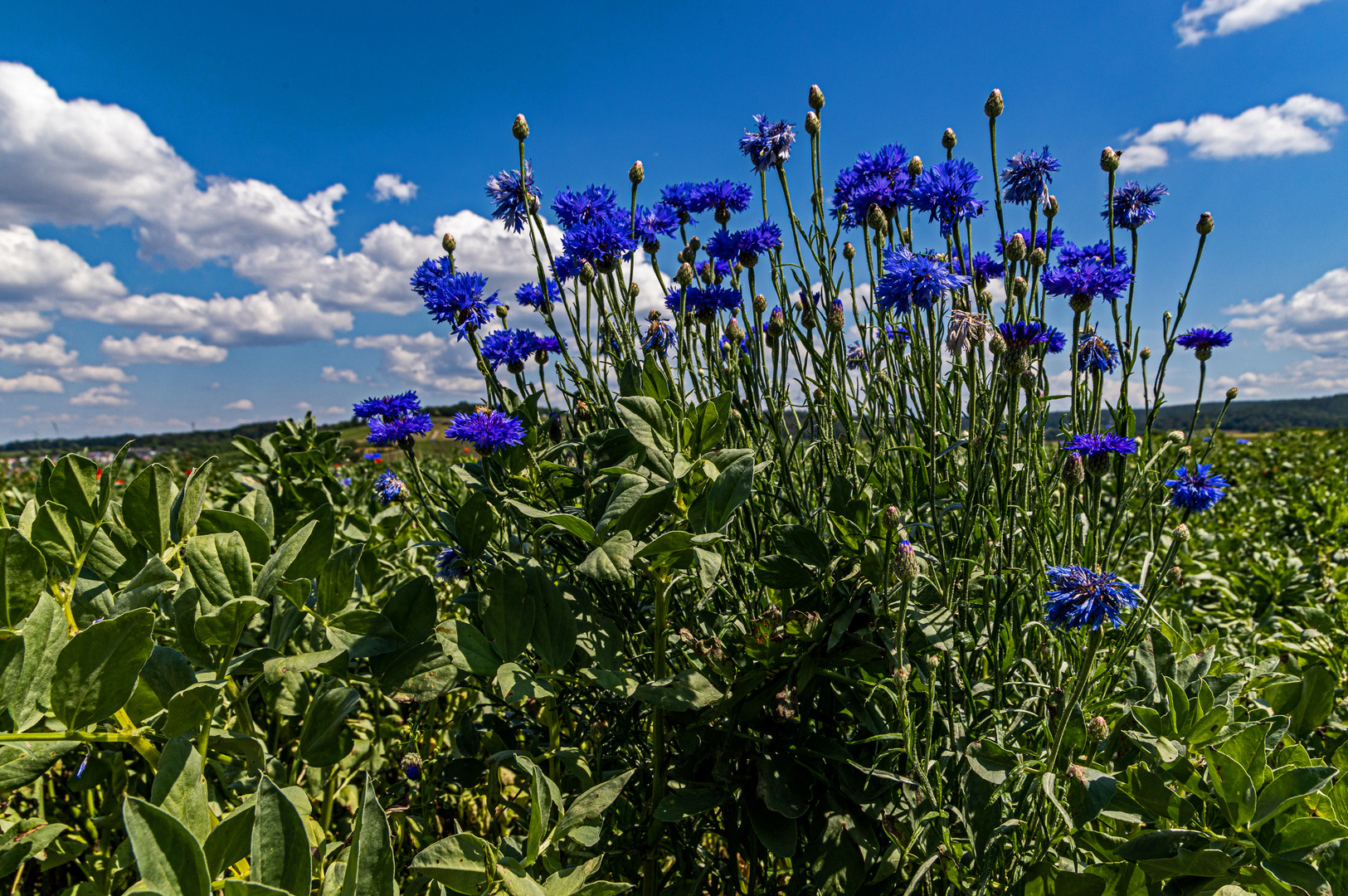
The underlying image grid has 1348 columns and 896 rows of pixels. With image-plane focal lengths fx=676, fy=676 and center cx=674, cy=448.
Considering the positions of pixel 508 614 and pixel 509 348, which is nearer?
pixel 508 614

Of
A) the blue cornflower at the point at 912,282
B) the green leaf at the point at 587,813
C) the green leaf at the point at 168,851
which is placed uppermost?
the blue cornflower at the point at 912,282

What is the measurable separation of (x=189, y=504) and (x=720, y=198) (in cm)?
169

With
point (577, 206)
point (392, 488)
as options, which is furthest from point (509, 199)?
point (392, 488)

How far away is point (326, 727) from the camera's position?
110 centimetres

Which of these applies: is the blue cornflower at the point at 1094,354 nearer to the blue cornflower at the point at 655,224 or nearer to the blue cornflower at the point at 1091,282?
the blue cornflower at the point at 1091,282

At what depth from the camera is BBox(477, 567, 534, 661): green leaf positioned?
1060 mm

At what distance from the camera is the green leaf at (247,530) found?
1.09m

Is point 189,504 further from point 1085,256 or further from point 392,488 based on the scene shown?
point 1085,256

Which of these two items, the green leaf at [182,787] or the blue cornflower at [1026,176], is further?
the blue cornflower at [1026,176]

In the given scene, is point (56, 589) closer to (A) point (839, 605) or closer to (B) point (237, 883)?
(B) point (237, 883)

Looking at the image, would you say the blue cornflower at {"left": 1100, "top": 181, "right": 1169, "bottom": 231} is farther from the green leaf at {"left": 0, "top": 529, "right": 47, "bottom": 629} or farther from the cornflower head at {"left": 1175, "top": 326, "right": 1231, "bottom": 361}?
the green leaf at {"left": 0, "top": 529, "right": 47, "bottom": 629}

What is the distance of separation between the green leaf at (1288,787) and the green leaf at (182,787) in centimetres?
127

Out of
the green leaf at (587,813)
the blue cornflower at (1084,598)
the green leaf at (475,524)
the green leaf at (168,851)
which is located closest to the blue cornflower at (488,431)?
the green leaf at (475,524)

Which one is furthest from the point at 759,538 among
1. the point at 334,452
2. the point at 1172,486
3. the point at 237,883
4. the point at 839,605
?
the point at 334,452
